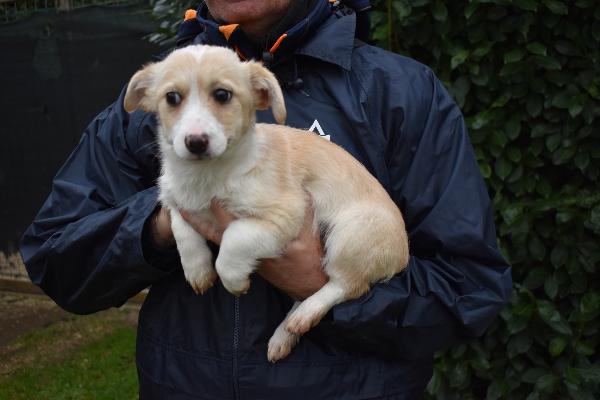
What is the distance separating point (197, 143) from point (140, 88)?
0.51 meters

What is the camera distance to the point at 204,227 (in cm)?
252

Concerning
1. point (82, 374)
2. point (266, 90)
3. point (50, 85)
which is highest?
point (266, 90)

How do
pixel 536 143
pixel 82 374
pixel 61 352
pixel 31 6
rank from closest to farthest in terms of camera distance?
→ pixel 536 143 < pixel 82 374 < pixel 61 352 < pixel 31 6

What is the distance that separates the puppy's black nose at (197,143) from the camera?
2199 mm

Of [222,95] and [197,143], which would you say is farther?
[222,95]

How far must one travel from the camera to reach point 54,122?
7738 mm

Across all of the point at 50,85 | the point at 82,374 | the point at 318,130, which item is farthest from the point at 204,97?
the point at 50,85

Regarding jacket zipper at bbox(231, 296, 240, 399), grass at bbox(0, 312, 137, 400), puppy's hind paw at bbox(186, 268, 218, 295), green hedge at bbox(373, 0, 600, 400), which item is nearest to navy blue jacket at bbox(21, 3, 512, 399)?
jacket zipper at bbox(231, 296, 240, 399)

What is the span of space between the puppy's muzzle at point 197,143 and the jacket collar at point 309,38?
659 millimetres

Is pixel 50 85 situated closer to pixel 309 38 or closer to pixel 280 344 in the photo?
pixel 309 38

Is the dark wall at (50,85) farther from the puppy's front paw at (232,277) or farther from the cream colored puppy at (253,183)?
the puppy's front paw at (232,277)

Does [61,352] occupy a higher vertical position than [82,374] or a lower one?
lower

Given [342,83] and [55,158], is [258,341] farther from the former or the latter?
[55,158]

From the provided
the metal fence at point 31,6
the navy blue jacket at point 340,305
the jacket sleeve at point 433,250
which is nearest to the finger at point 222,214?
the navy blue jacket at point 340,305
